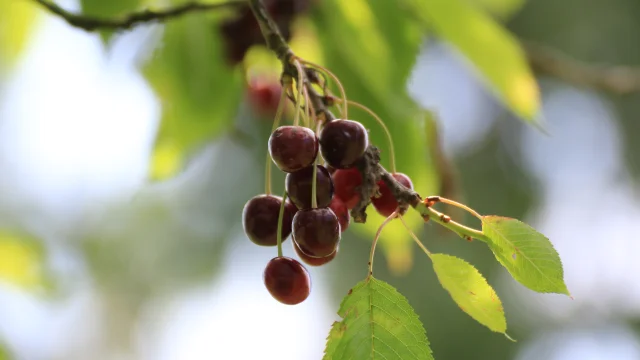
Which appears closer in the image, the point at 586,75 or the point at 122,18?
the point at 122,18

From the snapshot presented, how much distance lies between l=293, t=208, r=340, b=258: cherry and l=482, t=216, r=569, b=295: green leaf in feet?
0.54

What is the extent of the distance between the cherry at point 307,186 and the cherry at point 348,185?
6cm

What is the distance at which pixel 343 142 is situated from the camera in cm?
67

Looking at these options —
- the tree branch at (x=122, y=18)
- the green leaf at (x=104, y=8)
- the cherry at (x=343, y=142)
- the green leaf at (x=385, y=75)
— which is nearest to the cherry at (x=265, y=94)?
the green leaf at (x=385, y=75)

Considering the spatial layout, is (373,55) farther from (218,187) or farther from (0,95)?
(218,187)

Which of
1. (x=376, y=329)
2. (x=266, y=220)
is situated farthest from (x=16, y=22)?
(x=376, y=329)

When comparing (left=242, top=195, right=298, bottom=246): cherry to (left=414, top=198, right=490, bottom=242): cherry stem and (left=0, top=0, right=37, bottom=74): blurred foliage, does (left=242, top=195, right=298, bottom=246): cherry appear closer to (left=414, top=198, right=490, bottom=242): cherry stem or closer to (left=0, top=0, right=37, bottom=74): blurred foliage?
(left=414, top=198, right=490, bottom=242): cherry stem

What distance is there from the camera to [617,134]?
7309 millimetres

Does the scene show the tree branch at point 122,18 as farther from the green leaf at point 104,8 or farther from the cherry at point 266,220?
the cherry at point 266,220

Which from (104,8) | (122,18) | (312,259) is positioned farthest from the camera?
(104,8)

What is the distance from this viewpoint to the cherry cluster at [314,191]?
26.7 inches

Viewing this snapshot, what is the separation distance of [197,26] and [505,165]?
248 inches

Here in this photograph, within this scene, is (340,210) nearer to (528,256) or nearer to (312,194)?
(312,194)

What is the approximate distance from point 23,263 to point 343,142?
1670 millimetres
